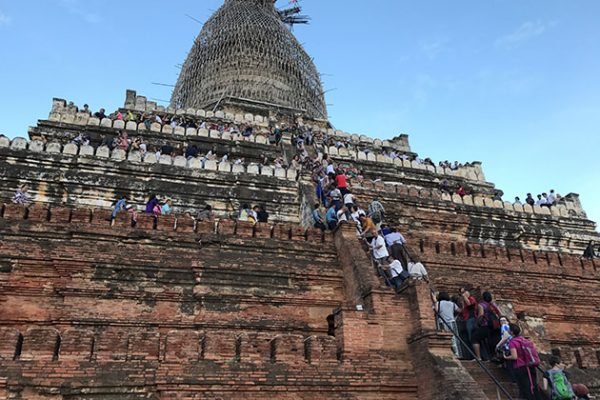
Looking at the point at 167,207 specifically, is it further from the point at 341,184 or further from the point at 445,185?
the point at 445,185

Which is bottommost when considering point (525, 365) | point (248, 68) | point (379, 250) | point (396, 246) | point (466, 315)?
point (525, 365)

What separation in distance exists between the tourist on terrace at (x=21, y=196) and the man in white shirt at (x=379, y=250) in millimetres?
7899

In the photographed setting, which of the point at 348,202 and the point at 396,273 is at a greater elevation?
the point at 348,202

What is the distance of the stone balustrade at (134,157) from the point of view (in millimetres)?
15523

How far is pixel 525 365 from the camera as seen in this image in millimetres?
7500

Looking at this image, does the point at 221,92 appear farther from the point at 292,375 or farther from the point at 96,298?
the point at 292,375

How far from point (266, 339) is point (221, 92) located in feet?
76.4

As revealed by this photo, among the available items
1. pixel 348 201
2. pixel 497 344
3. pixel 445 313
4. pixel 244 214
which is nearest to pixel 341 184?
pixel 348 201

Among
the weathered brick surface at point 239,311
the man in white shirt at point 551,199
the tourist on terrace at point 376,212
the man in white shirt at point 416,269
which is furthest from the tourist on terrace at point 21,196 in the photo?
the man in white shirt at point 551,199

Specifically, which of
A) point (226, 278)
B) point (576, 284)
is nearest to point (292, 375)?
point (226, 278)

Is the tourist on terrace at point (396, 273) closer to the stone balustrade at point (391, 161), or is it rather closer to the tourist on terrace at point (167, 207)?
the tourist on terrace at point (167, 207)

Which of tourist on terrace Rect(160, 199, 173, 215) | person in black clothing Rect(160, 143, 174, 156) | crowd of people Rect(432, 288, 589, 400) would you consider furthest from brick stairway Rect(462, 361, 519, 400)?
person in black clothing Rect(160, 143, 174, 156)

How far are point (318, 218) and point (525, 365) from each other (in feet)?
21.0

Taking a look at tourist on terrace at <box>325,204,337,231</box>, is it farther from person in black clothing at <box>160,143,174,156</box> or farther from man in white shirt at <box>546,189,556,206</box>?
man in white shirt at <box>546,189,556,206</box>
